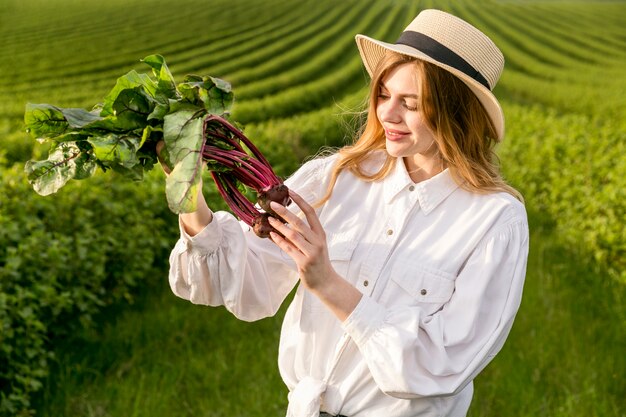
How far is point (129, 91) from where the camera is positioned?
1.86 m

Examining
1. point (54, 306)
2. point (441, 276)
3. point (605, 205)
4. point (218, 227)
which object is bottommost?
point (605, 205)

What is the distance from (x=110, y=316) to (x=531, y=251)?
12.0ft

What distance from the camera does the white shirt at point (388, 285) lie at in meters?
1.91

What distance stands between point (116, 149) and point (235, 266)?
18.1 inches

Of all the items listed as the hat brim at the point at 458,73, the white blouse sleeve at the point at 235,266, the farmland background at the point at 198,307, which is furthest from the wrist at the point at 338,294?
the farmland background at the point at 198,307

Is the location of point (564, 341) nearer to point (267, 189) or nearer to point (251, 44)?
Result: point (267, 189)

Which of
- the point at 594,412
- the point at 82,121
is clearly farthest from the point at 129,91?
the point at 594,412

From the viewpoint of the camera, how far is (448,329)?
194 cm

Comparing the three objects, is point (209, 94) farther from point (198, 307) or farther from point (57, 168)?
point (198, 307)

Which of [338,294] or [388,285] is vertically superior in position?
[338,294]

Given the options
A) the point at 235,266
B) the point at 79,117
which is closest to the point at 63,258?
the point at 235,266

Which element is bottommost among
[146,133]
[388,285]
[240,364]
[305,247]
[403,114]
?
[240,364]

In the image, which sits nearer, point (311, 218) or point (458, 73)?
point (311, 218)

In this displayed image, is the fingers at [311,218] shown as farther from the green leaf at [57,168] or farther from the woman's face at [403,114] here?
the green leaf at [57,168]
